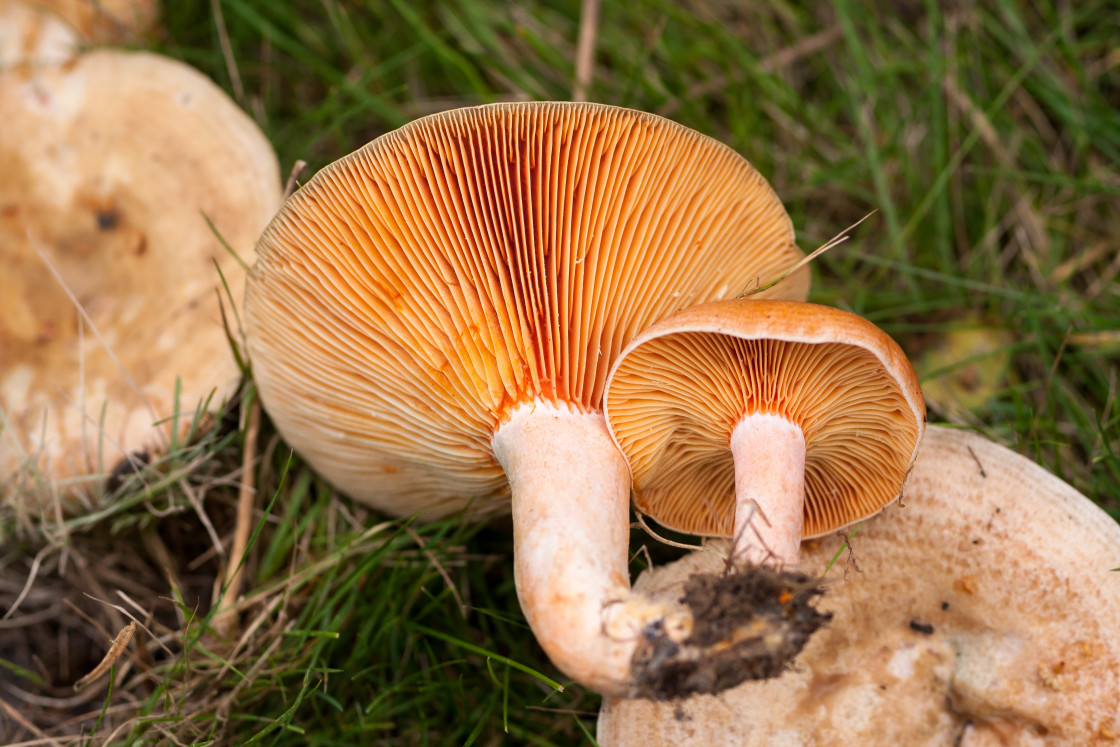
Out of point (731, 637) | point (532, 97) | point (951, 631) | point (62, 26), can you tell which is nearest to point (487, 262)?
point (731, 637)

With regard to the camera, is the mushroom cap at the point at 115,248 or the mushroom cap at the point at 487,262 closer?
the mushroom cap at the point at 487,262

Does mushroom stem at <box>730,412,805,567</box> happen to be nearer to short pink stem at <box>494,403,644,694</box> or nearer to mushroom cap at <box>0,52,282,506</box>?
short pink stem at <box>494,403,644,694</box>

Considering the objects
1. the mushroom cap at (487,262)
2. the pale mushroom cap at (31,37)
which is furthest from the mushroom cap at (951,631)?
the pale mushroom cap at (31,37)

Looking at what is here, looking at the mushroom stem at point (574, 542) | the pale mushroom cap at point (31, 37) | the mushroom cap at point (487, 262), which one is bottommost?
the mushroom stem at point (574, 542)

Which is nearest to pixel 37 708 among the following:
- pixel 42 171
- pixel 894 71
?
pixel 42 171

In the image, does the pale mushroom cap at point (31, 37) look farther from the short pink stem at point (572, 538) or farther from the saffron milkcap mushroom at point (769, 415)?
the saffron milkcap mushroom at point (769, 415)

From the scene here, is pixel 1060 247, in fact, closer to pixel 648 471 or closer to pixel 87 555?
pixel 648 471
